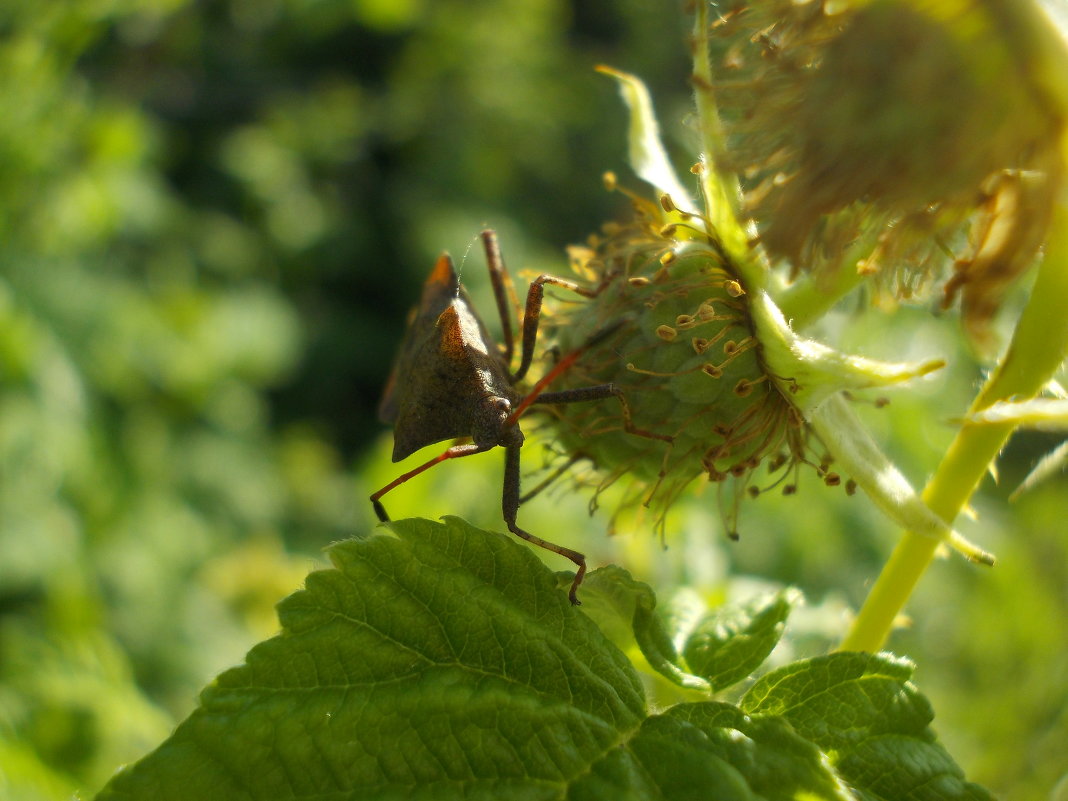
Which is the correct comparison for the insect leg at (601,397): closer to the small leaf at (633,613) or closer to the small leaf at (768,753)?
the small leaf at (633,613)

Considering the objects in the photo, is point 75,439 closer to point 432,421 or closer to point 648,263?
point 432,421

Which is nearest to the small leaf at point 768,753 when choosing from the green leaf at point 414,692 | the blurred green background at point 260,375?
the green leaf at point 414,692

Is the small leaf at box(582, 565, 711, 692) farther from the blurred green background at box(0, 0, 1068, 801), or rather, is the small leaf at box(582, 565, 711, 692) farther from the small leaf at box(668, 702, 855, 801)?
the blurred green background at box(0, 0, 1068, 801)

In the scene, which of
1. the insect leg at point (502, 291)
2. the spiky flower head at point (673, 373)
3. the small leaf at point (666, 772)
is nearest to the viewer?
the small leaf at point (666, 772)

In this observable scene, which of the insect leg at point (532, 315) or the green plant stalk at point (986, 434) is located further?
the insect leg at point (532, 315)

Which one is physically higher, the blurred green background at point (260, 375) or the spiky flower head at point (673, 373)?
the blurred green background at point (260, 375)

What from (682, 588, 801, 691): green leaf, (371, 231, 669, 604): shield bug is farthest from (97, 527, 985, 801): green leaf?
(371, 231, 669, 604): shield bug

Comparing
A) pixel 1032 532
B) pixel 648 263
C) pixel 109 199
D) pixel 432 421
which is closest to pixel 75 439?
pixel 109 199

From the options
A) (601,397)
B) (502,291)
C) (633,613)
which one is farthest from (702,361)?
(502,291)
